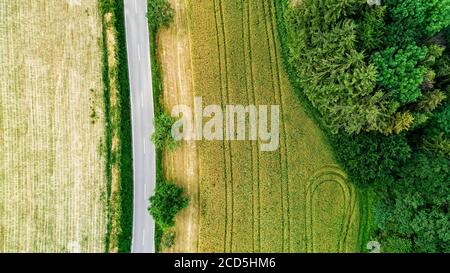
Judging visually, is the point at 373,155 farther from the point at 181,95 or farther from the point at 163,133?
the point at 163,133

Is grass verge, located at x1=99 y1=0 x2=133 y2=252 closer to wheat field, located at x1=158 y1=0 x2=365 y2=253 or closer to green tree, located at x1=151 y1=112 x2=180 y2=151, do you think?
green tree, located at x1=151 y1=112 x2=180 y2=151

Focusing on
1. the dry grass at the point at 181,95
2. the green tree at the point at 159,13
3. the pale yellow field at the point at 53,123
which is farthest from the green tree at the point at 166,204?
the green tree at the point at 159,13

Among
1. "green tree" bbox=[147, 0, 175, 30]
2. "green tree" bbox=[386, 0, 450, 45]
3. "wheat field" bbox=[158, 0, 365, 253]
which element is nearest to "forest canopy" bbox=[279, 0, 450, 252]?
"green tree" bbox=[386, 0, 450, 45]

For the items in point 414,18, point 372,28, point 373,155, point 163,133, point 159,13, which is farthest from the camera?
point 159,13

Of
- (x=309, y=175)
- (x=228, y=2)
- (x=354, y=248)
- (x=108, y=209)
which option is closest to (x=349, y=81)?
(x=309, y=175)

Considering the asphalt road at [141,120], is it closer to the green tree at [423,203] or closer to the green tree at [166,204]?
the green tree at [166,204]

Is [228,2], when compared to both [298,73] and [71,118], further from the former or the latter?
[71,118]

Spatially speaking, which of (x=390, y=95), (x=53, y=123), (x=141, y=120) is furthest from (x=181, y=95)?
(x=390, y=95)
